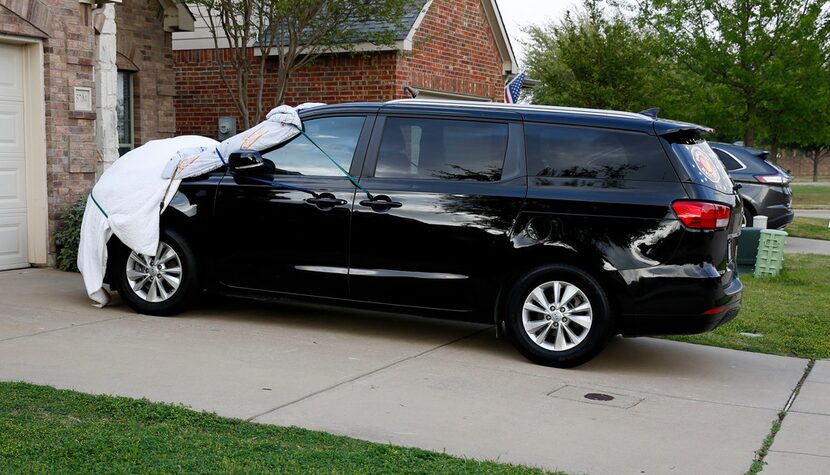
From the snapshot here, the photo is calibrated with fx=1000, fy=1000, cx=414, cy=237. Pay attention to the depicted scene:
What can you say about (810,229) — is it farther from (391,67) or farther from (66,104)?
(66,104)

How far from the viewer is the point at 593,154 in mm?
7234

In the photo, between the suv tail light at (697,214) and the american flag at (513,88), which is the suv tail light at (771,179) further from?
the suv tail light at (697,214)

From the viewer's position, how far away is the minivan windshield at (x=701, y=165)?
23.0 feet

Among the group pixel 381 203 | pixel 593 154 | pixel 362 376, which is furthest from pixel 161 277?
pixel 593 154

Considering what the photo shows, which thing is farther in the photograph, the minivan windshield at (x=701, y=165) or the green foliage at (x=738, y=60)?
the green foliage at (x=738, y=60)

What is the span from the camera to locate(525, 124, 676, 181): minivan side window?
23.2 ft

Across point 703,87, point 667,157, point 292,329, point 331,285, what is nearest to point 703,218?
point 667,157

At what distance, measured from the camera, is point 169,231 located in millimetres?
8305

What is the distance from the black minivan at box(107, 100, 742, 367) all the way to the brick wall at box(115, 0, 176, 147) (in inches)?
256

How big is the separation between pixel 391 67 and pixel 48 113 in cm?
676

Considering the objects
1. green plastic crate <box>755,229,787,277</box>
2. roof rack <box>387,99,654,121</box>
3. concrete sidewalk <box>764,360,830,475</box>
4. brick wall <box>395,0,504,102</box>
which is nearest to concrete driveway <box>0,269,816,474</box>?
concrete sidewalk <box>764,360,830,475</box>

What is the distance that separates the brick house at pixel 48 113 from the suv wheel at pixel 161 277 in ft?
9.01

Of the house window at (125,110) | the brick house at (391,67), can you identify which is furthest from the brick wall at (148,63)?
the brick house at (391,67)

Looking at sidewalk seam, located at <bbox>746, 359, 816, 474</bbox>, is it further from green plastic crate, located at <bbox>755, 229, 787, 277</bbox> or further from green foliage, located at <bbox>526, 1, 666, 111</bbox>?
green foliage, located at <bbox>526, 1, 666, 111</bbox>
